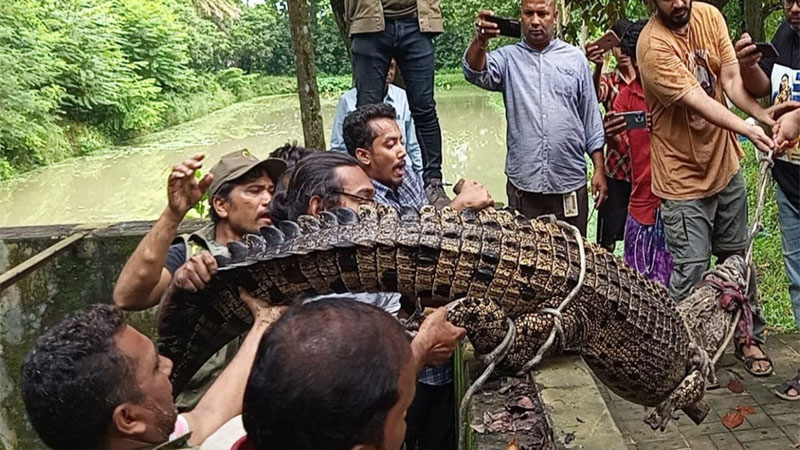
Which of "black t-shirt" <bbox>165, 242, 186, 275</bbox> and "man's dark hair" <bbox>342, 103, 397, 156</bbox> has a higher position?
"man's dark hair" <bbox>342, 103, 397, 156</bbox>

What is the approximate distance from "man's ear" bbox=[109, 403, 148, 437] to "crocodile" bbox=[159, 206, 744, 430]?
720 mm

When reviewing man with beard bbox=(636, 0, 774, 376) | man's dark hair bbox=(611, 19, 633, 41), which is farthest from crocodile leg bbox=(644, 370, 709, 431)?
man's dark hair bbox=(611, 19, 633, 41)

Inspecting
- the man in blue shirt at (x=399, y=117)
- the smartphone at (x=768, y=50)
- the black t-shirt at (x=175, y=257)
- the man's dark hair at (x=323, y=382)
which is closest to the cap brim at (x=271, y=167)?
the black t-shirt at (x=175, y=257)

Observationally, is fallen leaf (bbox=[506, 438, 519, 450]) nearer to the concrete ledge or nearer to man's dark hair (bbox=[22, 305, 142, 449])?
the concrete ledge

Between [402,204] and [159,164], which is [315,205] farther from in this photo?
[159,164]

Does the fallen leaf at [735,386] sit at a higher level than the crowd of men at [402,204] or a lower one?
lower

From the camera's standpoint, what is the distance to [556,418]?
218 cm

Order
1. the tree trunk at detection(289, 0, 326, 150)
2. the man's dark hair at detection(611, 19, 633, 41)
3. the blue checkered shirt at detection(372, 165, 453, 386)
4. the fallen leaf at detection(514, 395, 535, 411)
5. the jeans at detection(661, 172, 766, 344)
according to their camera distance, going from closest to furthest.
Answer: the fallen leaf at detection(514, 395, 535, 411) < the blue checkered shirt at detection(372, 165, 453, 386) < the jeans at detection(661, 172, 766, 344) < the man's dark hair at detection(611, 19, 633, 41) < the tree trunk at detection(289, 0, 326, 150)

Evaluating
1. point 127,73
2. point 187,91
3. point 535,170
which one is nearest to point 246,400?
point 535,170

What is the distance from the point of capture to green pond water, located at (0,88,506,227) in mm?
13148

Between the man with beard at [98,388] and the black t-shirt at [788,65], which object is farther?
the black t-shirt at [788,65]

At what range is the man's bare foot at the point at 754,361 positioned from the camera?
3.84 metres

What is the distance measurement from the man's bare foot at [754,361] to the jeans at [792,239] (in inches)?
16.5

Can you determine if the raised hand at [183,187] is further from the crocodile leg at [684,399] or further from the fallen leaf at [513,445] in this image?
the crocodile leg at [684,399]
